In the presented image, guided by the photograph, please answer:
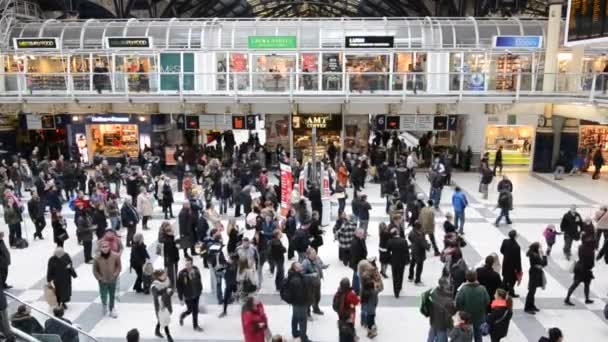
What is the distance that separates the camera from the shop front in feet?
93.1

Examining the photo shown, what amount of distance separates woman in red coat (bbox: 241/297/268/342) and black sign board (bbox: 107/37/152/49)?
70.0 ft

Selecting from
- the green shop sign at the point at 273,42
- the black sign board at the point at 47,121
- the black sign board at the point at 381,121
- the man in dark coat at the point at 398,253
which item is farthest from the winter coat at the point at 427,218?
the black sign board at the point at 47,121

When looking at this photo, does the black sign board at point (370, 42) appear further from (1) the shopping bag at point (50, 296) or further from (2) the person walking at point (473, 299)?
(1) the shopping bag at point (50, 296)

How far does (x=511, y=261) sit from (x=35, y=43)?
25.2 metres

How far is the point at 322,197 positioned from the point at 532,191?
A: 33.7 feet

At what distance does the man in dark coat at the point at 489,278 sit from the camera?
1016 cm

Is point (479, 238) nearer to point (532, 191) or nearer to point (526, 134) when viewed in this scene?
point (532, 191)

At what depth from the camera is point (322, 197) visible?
1756 cm

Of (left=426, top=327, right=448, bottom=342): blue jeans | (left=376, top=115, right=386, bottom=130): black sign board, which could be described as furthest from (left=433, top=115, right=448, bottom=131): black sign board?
(left=426, top=327, right=448, bottom=342): blue jeans

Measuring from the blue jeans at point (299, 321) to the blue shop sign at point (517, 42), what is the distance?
2007 centimetres

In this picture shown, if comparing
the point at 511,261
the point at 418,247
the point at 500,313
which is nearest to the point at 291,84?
the point at 418,247

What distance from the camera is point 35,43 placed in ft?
92.1

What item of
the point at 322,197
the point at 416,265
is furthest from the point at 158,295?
the point at 322,197

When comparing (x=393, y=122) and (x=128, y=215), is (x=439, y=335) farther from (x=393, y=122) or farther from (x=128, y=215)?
(x=393, y=122)
